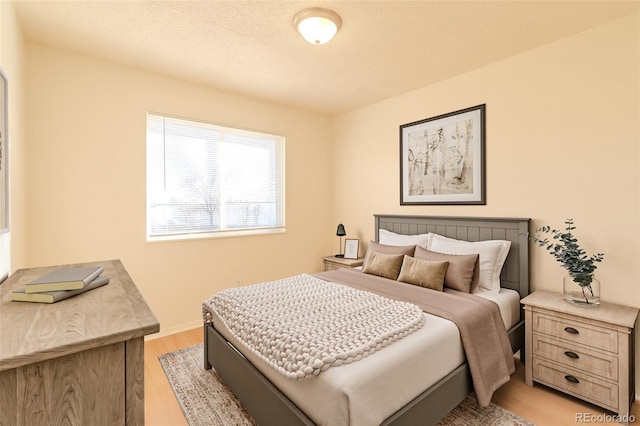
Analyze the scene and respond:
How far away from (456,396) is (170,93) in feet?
11.8

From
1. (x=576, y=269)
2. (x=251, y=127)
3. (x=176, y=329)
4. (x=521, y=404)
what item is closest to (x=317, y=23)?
(x=251, y=127)

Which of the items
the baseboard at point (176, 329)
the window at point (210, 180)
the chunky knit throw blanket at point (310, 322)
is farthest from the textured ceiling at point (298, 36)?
the baseboard at point (176, 329)

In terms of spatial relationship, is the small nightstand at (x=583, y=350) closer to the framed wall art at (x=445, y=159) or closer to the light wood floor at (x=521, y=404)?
the light wood floor at (x=521, y=404)

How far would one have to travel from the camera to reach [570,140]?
2.40 meters

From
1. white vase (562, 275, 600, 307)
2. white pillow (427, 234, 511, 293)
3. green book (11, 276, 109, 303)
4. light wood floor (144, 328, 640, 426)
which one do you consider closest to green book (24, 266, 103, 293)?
green book (11, 276, 109, 303)

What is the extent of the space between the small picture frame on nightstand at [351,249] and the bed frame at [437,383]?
70cm

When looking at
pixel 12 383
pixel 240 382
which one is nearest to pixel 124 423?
pixel 12 383

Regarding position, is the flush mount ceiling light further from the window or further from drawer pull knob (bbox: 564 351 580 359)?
drawer pull knob (bbox: 564 351 580 359)

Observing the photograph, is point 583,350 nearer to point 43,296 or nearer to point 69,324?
point 69,324

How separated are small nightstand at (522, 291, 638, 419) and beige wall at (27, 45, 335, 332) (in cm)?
285

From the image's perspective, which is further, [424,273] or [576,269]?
[424,273]

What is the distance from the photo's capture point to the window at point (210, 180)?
312cm

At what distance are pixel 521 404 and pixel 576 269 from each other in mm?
1029

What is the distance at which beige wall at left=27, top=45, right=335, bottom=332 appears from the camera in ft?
8.25
